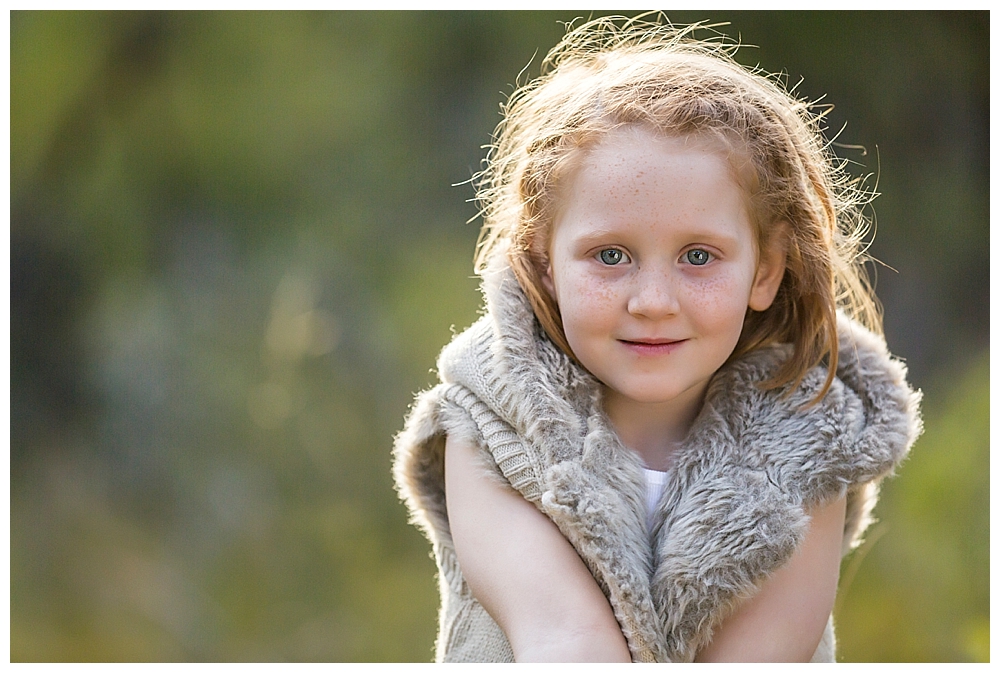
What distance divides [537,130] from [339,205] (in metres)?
2.38

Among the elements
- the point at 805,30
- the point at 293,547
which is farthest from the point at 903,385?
the point at 293,547

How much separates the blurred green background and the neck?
5.48 ft

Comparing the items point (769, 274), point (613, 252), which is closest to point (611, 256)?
point (613, 252)

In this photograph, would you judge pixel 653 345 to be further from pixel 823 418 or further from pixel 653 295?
pixel 823 418

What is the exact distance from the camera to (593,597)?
110 cm

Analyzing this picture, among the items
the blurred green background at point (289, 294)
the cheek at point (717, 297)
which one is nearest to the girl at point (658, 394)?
the cheek at point (717, 297)

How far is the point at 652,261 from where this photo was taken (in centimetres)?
112

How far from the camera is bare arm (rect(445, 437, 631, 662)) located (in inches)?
42.4

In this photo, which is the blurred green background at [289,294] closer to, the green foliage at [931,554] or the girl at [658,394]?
the green foliage at [931,554]

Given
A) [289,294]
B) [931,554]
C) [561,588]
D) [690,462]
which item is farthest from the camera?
[289,294]

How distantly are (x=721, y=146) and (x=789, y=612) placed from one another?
0.55 metres

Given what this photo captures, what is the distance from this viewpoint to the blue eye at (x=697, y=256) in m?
1.14

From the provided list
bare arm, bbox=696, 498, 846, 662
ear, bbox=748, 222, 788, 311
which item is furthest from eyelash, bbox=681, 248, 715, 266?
bare arm, bbox=696, 498, 846, 662

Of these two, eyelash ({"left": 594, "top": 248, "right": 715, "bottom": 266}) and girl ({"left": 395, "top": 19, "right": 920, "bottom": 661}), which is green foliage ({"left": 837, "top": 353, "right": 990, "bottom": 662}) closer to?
girl ({"left": 395, "top": 19, "right": 920, "bottom": 661})
